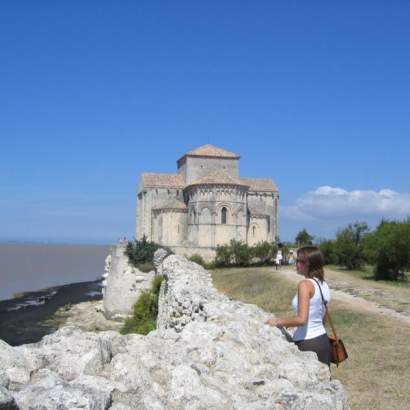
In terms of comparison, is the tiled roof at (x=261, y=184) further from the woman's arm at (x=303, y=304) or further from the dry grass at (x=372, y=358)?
the woman's arm at (x=303, y=304)

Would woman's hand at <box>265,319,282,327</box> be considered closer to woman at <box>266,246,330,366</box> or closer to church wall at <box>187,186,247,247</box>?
woman at <box>266,246,330,366</box>

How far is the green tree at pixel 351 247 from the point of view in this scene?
30.5 meters

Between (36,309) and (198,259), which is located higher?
(198,259)

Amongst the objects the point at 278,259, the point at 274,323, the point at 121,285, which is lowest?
the point at 121,285

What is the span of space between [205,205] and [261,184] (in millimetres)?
9903

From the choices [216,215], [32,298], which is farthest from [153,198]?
[32,298]

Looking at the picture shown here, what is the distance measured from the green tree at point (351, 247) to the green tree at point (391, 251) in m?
5.28

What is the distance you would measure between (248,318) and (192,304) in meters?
2.87

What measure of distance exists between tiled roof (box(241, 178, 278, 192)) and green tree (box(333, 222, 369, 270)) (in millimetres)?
14835

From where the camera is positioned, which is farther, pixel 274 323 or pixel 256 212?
pixel 256 212

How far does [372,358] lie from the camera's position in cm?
900

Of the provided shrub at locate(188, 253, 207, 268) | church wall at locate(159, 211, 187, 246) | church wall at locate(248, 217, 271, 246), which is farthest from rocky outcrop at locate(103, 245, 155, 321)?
church wall at locate(248, 217, 271, 246)

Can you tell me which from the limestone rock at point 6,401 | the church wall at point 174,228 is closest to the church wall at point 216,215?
the church wall at point 174,228

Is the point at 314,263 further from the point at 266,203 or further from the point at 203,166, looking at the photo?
the point at 266,203
